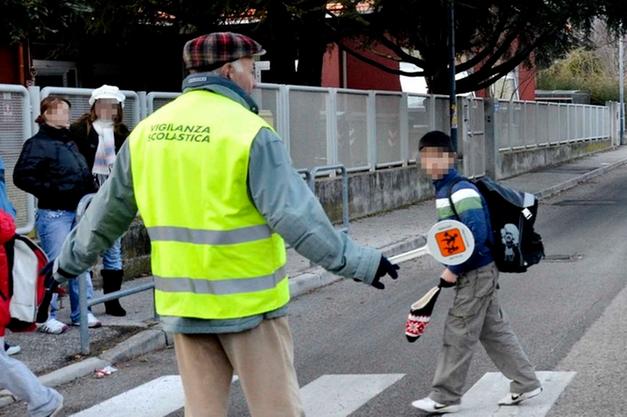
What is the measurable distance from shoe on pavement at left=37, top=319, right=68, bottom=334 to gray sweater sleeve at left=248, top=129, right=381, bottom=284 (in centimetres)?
537

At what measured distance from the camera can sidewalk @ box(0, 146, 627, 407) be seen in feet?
25.7

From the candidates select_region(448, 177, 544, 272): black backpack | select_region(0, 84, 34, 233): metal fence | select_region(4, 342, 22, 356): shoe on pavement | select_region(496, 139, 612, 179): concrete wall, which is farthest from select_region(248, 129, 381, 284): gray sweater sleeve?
select_region(496, 139, 612, 179): concrete wall

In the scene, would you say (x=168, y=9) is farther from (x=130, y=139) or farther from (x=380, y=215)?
(x=130, y=139)

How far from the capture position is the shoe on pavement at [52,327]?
8.68 m

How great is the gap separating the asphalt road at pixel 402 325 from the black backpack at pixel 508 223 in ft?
3.45

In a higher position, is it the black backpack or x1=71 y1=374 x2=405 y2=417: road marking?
the black backpack

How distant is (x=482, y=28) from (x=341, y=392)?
61.0 ft

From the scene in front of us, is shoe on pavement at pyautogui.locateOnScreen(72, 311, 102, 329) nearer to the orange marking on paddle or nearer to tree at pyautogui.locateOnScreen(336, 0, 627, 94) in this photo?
the orange marking on paddle

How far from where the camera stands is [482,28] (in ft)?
80.1

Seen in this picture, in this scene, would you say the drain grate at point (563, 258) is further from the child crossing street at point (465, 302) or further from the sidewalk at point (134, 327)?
the child crossing street at point (465, 302)

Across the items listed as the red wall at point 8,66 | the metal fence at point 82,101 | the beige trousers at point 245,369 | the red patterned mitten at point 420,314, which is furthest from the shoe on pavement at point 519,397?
the red wall at point 8,66

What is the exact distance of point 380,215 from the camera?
1834 centimetres

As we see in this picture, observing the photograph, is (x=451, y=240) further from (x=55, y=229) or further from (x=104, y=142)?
(x=104, y=142)

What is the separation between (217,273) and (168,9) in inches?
540
